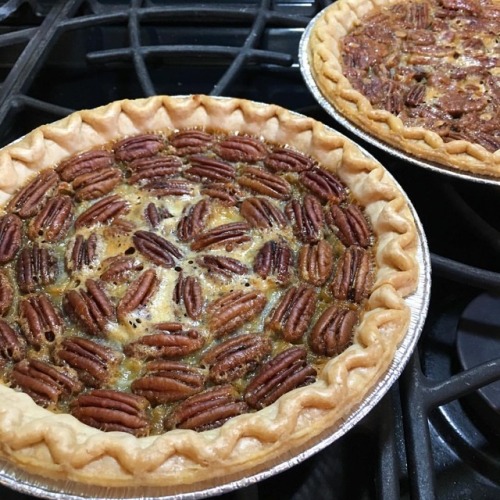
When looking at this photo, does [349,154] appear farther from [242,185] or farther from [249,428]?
[249,428]

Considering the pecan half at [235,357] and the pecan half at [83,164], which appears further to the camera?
the pecan half at [83,164]

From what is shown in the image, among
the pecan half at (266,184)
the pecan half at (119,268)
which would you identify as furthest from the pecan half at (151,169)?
the pecan half at (119,268)

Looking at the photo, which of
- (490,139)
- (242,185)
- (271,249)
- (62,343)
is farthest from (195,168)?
(490,139)

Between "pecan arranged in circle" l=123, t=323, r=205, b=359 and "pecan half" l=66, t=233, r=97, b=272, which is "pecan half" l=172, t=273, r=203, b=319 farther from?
"pecan half" l=66, t=233, r=97, b=272

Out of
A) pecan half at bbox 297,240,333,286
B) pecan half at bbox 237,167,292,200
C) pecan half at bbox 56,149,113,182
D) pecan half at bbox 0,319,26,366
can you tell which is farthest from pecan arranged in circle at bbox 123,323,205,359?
pecan half at bbox 56,149,113,182

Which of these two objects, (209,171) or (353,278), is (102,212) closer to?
(209,171)

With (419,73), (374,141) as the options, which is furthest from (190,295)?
(419,73)

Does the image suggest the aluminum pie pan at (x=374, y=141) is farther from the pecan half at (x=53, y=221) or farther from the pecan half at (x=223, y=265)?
the pecan half at (x=53, y=221)
